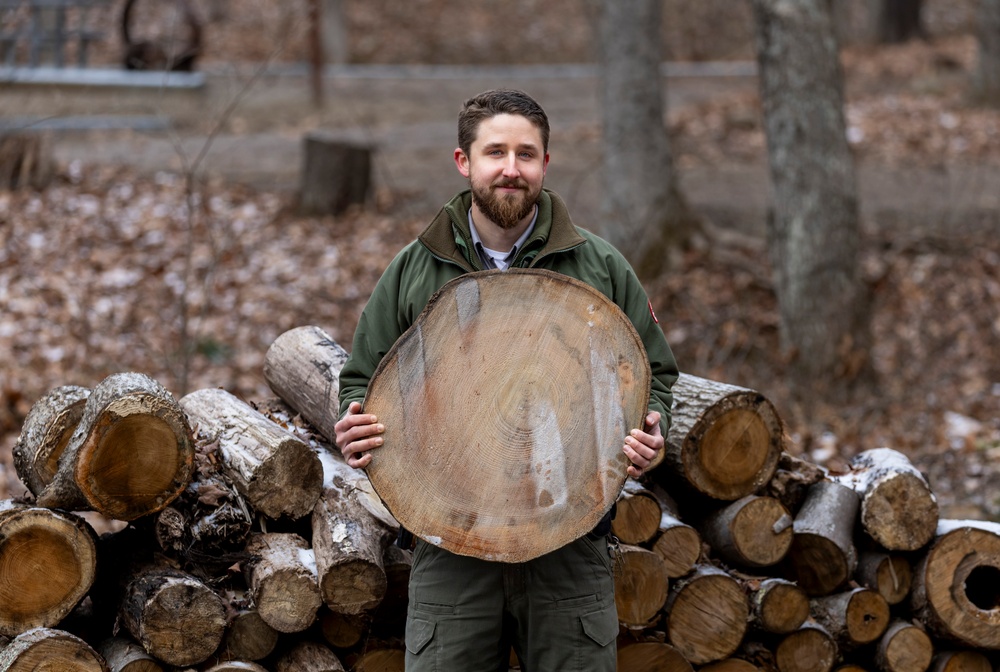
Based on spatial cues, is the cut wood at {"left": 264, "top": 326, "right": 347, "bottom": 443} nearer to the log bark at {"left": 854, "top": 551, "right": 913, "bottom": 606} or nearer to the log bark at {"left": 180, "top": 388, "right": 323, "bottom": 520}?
the log bark at {"left": 180, "top": 388, "right": 323, "bottom": 520}

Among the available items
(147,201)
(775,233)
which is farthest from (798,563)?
(147,201)

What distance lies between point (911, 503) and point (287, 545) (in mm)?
2250

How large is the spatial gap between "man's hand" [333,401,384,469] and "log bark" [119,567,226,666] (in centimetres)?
87

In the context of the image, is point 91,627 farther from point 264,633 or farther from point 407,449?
point 407,449

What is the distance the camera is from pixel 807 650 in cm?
417

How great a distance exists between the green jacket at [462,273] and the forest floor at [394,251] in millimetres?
1233

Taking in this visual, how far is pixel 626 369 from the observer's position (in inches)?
121

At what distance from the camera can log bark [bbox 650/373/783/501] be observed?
407 centimetres

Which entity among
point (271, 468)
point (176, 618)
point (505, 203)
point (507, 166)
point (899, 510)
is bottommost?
point (176, 618)

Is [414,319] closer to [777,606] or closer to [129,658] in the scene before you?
[129,658]

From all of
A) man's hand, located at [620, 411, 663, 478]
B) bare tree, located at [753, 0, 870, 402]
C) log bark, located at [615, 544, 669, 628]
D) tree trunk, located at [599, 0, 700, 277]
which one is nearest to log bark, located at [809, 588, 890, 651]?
log bark, located at [615, 544, 669, 628]

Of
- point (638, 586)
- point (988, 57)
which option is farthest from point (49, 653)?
point (988, 57)

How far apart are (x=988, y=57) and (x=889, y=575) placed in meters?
14.8

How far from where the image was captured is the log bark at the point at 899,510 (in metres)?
4.16
